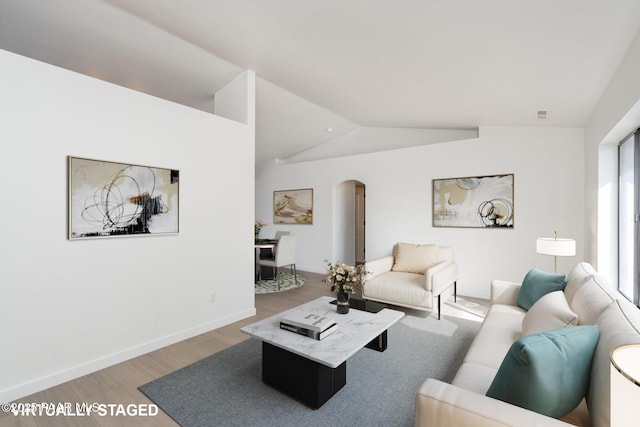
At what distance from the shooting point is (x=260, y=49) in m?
3.17

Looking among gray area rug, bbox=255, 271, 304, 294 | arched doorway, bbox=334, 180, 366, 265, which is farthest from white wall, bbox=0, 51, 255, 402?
arched doorway, bbox=334, 180, 366, 265

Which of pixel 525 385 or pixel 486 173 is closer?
pixel 525 385

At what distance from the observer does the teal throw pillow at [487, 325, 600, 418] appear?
114 centimetres

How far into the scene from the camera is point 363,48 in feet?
8.87

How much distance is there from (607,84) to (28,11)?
503 centimetres

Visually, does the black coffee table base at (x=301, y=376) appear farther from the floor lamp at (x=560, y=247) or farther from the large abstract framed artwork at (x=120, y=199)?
the floor lamp at (x=560, y=247)

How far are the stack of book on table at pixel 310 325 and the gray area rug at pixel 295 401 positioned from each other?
0.45 m

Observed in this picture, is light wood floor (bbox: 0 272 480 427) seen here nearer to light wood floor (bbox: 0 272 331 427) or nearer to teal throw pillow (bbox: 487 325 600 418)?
light wood floor (bbox: 0 272 331 427)

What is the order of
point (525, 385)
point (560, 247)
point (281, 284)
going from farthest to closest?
point (281, 284) → point (560, 247) → point (525, 385)

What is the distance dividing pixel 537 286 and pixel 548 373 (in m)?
1.87

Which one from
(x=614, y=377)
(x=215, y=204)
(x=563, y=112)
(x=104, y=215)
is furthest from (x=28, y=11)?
(x=563, y=112)

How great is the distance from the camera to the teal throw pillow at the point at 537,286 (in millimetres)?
2576

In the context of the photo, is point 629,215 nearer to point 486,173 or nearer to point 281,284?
point 486,173

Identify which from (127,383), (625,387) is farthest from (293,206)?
(625,387)
